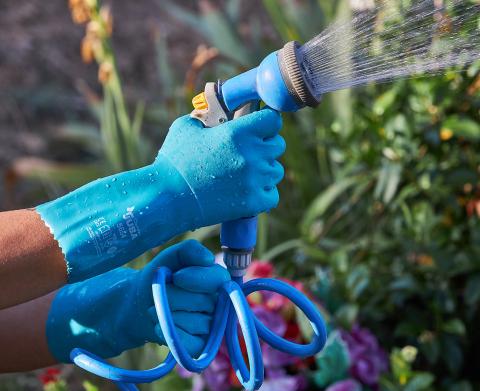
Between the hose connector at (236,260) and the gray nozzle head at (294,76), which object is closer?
the gray nozzle head at (294,76)

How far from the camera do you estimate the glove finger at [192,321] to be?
1.25 meters

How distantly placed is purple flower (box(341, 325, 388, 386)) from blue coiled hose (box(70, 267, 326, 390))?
0.63 metres

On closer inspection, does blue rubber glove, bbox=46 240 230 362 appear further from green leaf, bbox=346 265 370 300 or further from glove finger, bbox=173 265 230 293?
green leaf, bbox=346 265 370 300

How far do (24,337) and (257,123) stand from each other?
56cm

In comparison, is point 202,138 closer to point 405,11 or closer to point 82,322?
point 82,322

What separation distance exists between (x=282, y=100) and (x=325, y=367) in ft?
2.65

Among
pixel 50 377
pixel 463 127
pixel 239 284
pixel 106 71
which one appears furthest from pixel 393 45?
pixel 106 71

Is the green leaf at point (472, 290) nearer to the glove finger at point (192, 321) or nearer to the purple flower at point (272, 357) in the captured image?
the purple flower at point (272, 357)

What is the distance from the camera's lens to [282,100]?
116cm

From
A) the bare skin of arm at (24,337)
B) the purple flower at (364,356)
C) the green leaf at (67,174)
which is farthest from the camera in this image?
the green leaf at (67,174)

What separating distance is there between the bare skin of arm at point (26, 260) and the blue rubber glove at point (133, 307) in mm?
165

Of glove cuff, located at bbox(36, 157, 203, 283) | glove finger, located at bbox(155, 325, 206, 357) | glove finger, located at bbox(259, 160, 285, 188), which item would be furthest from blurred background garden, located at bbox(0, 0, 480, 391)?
glove finger, located at bbox(259, 160, 285, 188)

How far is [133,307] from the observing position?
1322mm

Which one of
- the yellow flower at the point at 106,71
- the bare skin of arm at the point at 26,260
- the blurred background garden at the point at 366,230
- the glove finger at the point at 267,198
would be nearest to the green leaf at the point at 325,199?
the blurred background garden at the point at 366,230
